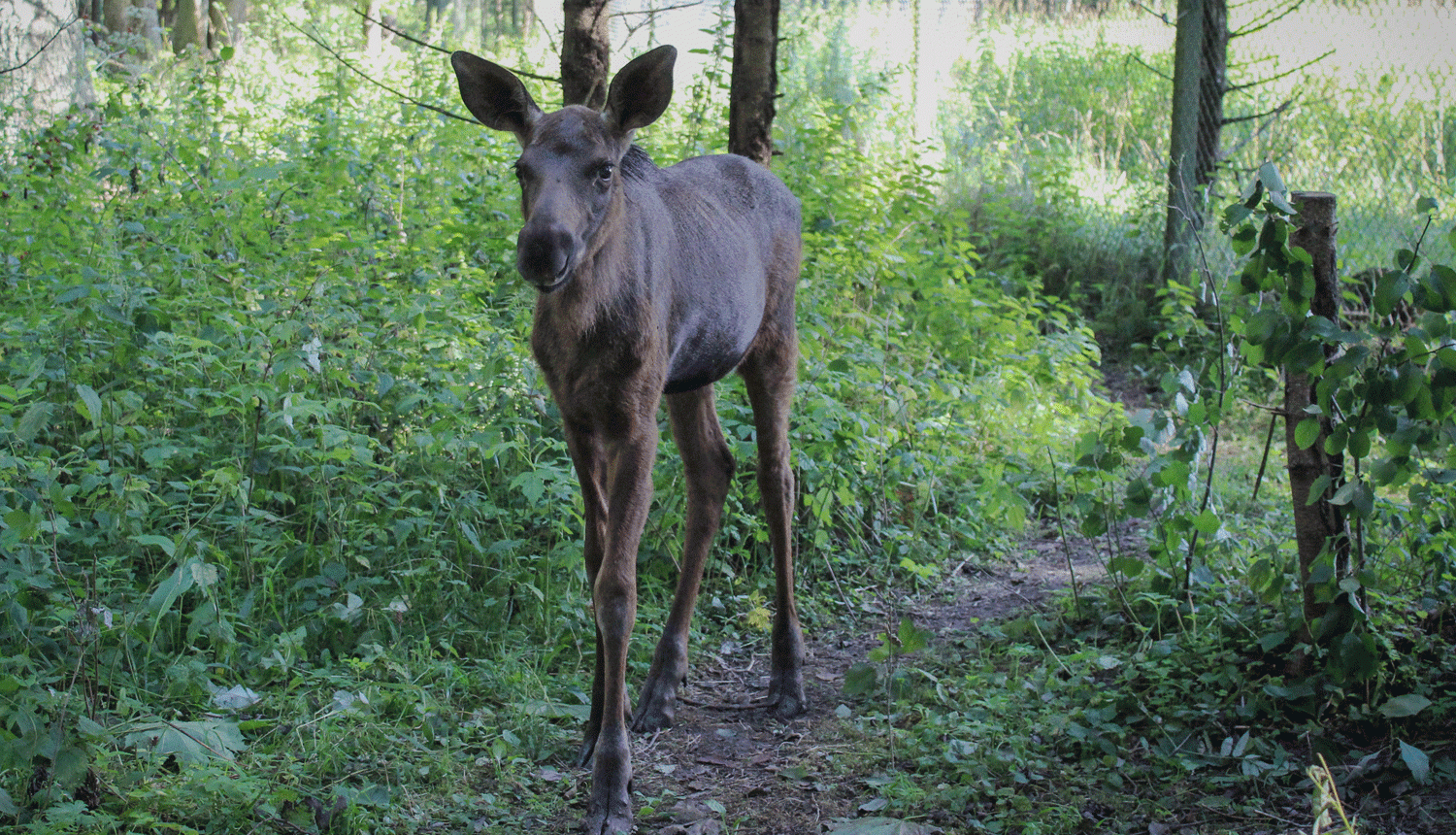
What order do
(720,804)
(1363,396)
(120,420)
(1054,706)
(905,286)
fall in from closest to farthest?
(1363,396) < (720,804) < (1054,706) < (120,420) < (905,286)

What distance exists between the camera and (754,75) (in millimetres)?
5855

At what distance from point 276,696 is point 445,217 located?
13.1 ft

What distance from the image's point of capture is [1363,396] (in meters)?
3.46

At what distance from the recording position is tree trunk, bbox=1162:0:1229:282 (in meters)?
9.83

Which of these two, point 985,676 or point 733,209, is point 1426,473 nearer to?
point 985,676

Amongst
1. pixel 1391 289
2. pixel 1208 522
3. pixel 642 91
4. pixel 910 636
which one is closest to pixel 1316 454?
pixel 1208 522

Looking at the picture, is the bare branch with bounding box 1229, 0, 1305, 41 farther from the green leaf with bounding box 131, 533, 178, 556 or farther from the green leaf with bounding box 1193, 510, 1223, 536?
the green leaf with bounding box 131, 533, 178, 556

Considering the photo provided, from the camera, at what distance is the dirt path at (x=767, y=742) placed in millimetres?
3656

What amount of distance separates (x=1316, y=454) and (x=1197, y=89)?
702 cm

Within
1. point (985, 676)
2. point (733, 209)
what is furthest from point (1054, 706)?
point (733, 209)

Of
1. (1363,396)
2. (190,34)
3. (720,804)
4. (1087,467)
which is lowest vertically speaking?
(720,804)

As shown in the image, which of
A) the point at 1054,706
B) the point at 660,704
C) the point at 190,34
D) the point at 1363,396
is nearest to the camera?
the point at 1363,396

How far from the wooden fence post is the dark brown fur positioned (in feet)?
6.36

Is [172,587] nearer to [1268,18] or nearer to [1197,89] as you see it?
[1197,89]
